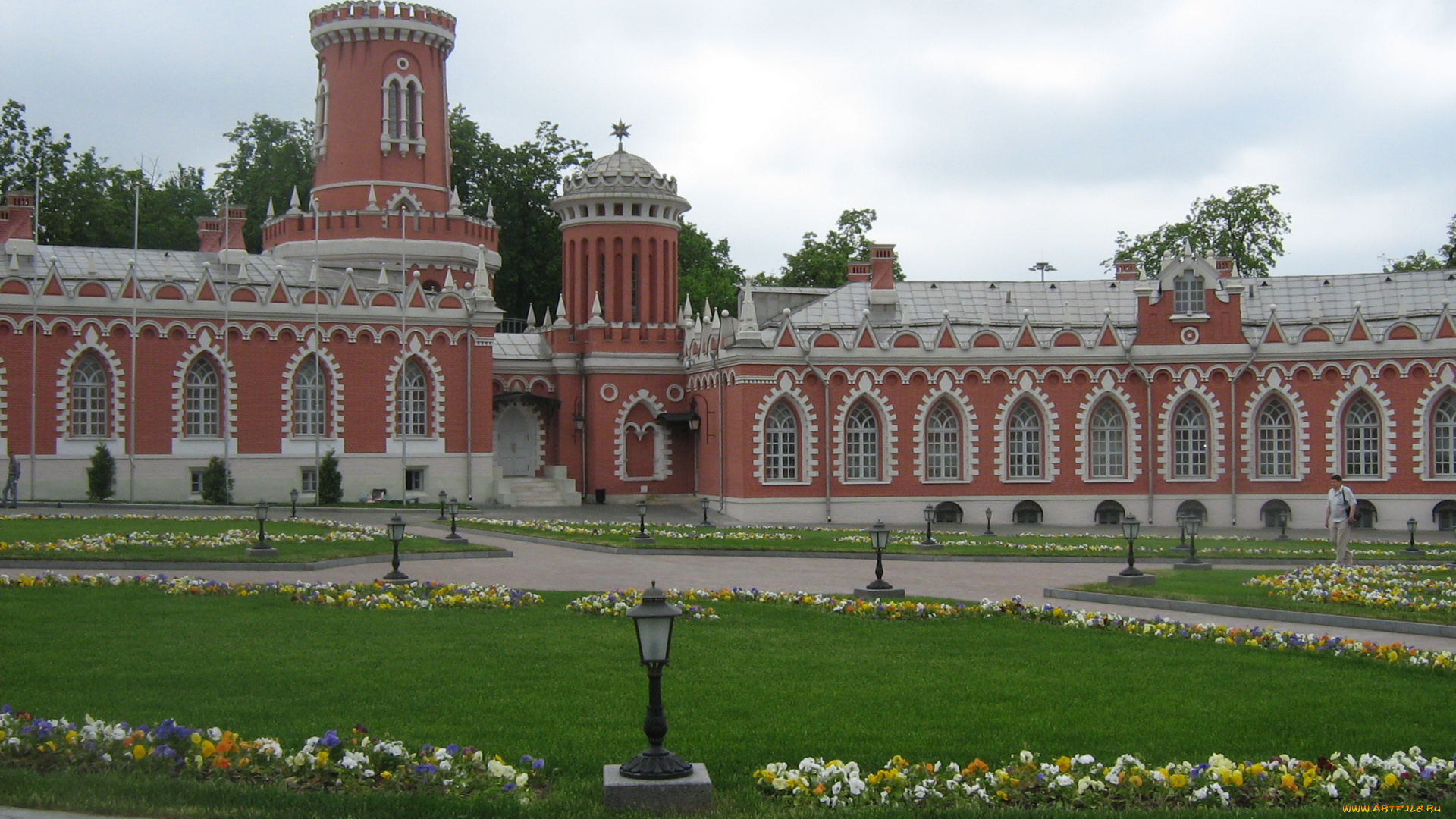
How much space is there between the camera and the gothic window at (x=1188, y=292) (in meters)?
48.7

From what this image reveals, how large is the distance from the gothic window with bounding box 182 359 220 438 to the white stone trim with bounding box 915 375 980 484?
23466 mm

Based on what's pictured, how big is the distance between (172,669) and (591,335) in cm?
4063

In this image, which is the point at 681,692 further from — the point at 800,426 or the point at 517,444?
the point at 517,444

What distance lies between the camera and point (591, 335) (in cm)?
5475

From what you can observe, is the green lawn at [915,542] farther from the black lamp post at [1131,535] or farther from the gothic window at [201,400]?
the gothic window at [201,400]

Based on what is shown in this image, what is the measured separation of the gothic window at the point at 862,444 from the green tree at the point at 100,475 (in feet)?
77.4

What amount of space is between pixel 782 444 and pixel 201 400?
19.3 meters

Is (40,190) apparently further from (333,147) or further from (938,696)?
(938,696)

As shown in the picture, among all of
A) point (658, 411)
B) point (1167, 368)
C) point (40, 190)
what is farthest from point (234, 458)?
point (1167, 368)

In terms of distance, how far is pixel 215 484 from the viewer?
44.2 m

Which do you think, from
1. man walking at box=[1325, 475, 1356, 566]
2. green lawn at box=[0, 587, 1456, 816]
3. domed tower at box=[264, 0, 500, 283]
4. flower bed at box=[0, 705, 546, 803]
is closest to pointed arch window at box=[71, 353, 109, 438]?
domed tower at box=[264, 0, 500, 283]

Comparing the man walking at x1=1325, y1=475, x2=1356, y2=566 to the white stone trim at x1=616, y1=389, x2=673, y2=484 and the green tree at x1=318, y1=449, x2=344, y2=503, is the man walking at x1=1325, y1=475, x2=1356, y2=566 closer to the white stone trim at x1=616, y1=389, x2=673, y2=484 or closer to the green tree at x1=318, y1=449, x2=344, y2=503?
the green tree at x1=318, y1=449, x2=344, y2=503

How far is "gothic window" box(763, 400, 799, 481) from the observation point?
156 ft

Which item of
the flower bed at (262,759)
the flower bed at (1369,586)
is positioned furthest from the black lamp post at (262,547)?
the flower bed at (1369,586)
